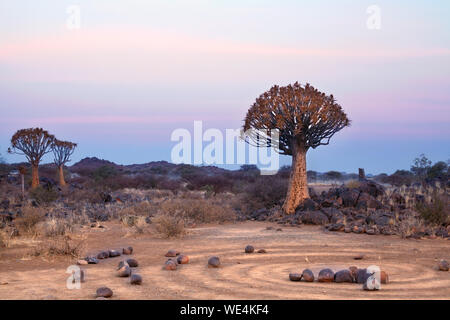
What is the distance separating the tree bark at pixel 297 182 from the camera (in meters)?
16.8

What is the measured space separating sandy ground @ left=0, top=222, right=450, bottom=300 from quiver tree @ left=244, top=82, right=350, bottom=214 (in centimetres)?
301

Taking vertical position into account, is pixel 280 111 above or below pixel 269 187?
above

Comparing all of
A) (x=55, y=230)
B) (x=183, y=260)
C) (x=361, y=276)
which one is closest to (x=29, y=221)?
(x=55, y=230)

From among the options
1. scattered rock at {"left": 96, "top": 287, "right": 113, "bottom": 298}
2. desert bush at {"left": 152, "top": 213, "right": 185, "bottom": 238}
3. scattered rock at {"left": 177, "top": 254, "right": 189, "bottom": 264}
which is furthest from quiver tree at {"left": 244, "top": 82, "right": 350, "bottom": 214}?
scattered rock at {"left": 96, "top": 287, "right": 113, "bottom": 298}

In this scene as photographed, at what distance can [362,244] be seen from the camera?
37.9ft

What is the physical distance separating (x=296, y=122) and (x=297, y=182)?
212 cm

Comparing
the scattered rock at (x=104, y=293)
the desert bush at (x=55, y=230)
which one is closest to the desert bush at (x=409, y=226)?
the desert bush at (x=55, y=230)

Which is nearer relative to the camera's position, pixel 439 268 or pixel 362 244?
pixel 439 268

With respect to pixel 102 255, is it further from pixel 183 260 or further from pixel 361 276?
pixel 361 276

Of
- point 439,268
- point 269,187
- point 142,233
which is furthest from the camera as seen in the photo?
point 269,187
